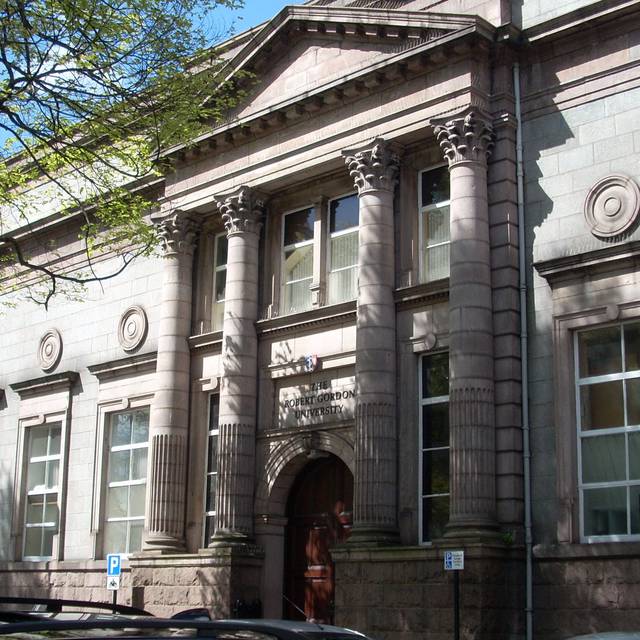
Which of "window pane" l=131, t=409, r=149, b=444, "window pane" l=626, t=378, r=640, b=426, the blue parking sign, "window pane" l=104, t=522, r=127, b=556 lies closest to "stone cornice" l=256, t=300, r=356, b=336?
"window pane" l=131, t=409, r=149, b=444

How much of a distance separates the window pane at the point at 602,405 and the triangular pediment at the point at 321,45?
7035 mm

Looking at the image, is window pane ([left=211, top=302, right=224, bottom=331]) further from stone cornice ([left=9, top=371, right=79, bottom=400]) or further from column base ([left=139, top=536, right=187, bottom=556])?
stone cornice ([left=9, top=371, right=79, bottom=400])

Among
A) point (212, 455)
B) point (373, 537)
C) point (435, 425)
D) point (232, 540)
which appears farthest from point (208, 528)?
point (435, 425)

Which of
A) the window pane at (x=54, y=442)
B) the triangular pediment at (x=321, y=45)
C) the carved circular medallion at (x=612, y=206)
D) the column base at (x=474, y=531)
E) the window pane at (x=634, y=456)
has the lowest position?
the column base at (x=474, y=531)

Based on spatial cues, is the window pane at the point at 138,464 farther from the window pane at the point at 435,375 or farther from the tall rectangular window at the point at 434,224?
the tall rectangular window at the point at 434,224

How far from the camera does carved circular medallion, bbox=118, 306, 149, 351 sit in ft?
91.9

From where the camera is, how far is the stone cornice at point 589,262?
1875cm

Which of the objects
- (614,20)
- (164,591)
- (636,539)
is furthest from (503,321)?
(164,591)

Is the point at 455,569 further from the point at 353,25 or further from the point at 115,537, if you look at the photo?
the point at 115,537

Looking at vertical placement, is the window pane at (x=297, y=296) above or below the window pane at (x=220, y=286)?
below

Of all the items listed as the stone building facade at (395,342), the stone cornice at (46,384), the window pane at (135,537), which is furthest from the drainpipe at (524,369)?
the stone cornice at (46,384)

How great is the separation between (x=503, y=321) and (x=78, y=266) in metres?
14.8

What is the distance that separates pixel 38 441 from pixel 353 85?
14467mm

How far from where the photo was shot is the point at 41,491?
99.4ft
